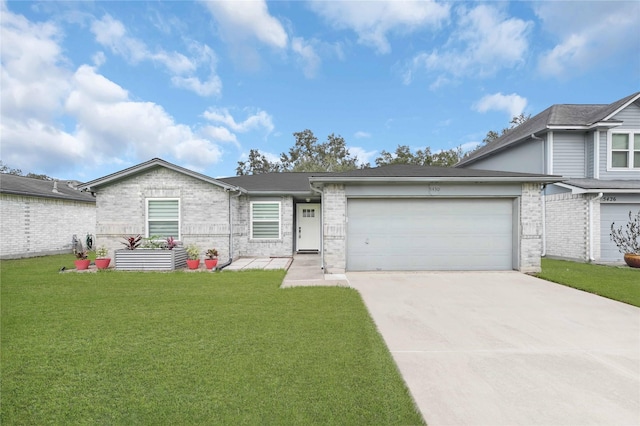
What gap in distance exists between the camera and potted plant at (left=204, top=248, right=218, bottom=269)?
30.9 ft

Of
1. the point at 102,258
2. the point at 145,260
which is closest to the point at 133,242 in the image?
the point at 145,260

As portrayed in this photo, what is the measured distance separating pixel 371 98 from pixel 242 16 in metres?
11.1

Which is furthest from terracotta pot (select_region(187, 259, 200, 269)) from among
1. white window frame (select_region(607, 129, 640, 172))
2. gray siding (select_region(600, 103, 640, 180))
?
white window frame (select_region(607, 129, 640, 172))

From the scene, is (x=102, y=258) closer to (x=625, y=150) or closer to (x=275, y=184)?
(x=275, y=184)

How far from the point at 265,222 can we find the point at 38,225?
35.6 ft

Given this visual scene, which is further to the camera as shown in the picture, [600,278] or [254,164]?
[254,164]

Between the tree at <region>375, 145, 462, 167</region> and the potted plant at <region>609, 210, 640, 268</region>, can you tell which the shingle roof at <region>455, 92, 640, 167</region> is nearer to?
the potted plant at <region>609, 210, 640, 268</region>

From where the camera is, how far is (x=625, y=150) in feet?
41.0

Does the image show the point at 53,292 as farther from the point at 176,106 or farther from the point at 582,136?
the point at 582,136

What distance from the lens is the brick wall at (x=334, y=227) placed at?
8867 mm

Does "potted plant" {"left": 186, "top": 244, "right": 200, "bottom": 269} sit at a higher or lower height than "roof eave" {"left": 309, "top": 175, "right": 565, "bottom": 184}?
lower

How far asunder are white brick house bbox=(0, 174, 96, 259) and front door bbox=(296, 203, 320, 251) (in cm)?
958

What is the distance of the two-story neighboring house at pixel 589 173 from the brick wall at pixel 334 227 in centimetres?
943

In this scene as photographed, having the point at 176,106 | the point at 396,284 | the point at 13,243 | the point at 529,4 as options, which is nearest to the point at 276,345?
the point at 396,284
